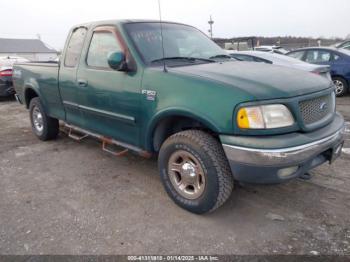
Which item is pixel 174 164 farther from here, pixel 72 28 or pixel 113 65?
pixel 72 28

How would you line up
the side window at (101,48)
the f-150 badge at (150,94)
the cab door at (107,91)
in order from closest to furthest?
1. the f-150 badge at (150,94)
2. the cab door at (107,91)
3. the side window at (101,48)

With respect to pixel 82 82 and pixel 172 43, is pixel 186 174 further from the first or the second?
pixel 82 82

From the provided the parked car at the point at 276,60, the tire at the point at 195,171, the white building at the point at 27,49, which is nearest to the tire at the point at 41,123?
the tire at the point at 195,171

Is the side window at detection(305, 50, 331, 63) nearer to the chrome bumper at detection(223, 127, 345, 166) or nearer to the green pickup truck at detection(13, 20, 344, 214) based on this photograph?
the green pickup truck at detection(13, 20, 344, 214)

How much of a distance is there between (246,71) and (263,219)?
4.69ft

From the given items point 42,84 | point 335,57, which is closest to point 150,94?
point 42,84

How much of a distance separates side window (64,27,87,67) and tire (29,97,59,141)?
4.08 ft

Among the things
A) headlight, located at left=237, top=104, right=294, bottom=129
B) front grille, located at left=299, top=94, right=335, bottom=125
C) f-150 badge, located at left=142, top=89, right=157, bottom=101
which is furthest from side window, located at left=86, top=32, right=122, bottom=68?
front grille, located at left=299, top=94, right=335, bottom=125

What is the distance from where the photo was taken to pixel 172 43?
12.4ft

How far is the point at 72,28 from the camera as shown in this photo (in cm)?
461

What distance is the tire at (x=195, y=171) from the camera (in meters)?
2.78

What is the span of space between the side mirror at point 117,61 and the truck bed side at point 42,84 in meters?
Result: 1.65

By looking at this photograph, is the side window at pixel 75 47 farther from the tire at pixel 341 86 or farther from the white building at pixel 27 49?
the white building at pixel 27 49

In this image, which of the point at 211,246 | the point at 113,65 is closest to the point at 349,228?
the point at 211,246
